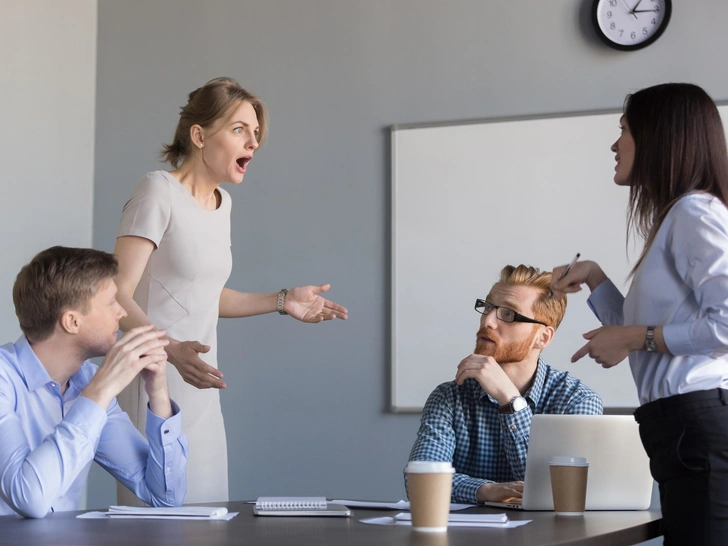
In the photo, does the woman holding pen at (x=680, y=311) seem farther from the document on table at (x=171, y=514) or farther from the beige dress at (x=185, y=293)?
the beige dress at (x=185, y=293)

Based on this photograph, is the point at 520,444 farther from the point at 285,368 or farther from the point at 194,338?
the point at 285,368

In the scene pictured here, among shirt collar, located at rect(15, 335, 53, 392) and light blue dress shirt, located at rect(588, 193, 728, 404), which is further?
shirt collar, located at rect(15, 335, 53, 392)

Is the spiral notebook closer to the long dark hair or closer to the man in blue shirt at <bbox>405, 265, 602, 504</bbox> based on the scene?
the man in blue shirt at <bbox>405, 265, 602, 504</bbox>

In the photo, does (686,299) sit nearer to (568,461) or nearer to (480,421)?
(568,461)

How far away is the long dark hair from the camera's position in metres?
1.53

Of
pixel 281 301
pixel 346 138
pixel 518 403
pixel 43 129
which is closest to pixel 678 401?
pixel 518 403

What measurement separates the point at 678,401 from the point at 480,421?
0.84 metres

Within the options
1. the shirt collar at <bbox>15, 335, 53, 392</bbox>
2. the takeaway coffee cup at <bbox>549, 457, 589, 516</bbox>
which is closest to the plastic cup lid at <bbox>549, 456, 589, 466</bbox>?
the takeaway coffee cup at <bbox>549, 457, 589, 516</bbox>

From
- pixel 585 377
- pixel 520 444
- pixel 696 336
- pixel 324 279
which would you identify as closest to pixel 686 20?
pixel 585 377

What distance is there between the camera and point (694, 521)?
1.35m

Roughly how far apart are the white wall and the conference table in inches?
88.1

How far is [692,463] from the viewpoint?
134 centimetres

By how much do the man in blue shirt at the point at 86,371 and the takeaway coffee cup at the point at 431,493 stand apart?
658 mm

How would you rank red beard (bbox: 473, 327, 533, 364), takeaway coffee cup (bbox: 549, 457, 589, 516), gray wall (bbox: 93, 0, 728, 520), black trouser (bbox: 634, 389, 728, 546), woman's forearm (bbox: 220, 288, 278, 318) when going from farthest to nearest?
gray wall (bbox: 93, 0, 728, 520) < woman's forearm (bbox: 220, 288, 278, 318) < red beard (bbox: 473, 327, 533, 364) < takeaway coffee cup (bbox: 549, 457, 589, 516) < black trouser (bbox: 634, 389, 728, 546)
